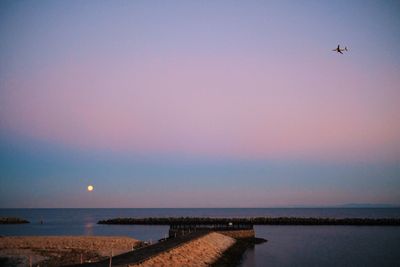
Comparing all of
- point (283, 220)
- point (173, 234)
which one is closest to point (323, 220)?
point (283, 220)

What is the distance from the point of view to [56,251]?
3800 cm

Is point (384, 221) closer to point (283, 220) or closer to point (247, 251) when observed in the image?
point (283, 220)

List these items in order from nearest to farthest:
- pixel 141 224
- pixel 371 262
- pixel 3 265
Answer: pixel 3 265 < pixel 371 262 < pixel 141 224

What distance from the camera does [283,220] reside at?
94.3 metres

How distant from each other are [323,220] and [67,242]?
6775 cm

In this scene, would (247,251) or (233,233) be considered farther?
(233,233)

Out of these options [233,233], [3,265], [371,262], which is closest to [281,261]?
[371,262]

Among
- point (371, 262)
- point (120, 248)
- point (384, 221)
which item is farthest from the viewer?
point (384, 221)

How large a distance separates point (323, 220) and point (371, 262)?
58975 millimetres

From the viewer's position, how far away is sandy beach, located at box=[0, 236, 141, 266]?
32.6 meters

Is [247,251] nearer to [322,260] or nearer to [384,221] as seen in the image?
[322,260]

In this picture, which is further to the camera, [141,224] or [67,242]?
[141,224]

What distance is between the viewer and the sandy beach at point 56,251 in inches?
1282

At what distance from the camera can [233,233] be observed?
52.0m
